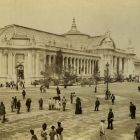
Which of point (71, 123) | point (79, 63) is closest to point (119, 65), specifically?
point (79, 63)

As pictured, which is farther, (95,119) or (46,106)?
(46,106)

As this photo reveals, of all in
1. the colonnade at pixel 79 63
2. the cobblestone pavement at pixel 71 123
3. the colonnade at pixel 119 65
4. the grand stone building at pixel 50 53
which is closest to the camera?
the cobblestone pavement at pixel 71 123

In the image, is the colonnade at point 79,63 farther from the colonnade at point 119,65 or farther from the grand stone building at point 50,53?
the colonnade at point 119,65

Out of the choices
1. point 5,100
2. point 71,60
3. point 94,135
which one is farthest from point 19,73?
point 94,135

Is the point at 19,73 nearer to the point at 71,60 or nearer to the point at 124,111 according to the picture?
the point at 71,60

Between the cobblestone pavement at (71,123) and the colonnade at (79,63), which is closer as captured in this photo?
the cobblestone pavement at (71,123)

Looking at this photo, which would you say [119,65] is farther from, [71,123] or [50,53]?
[71,123]

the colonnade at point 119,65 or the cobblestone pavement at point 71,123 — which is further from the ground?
the colonnade at point 119,65

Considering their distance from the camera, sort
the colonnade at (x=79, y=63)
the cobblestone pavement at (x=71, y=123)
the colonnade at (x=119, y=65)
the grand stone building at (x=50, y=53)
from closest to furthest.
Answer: the cobblestone pavement at (x=71, y=123) → the grand stone building at (x=50, y=53) → the colonnade at (x=79, y=63) → the colonnade at (x=119, y=65)

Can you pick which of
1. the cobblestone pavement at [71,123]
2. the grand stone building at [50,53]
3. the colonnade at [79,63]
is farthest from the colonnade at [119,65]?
the cobblestone pavement at [71,123]
